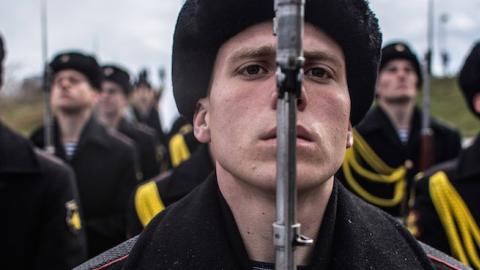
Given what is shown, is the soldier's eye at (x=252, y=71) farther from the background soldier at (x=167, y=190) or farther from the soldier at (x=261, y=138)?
the background soldier at (x=167, y=190)

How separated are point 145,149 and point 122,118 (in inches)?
30.2

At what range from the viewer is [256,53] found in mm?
1687

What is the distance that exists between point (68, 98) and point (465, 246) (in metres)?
3.40

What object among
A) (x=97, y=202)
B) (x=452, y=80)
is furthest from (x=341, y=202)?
(x=452, y=80)

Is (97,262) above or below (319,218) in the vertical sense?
below

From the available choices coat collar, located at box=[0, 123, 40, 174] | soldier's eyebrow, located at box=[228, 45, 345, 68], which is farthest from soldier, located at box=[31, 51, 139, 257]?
soldier's eyebrow, located at box=[228, 45, 345, 68]

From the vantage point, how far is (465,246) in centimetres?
313

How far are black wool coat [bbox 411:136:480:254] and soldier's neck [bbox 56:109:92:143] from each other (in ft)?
9.85

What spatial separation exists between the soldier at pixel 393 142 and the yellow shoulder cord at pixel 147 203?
175 centimetres

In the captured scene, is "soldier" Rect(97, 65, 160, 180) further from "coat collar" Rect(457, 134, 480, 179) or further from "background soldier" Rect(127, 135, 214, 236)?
"coat collar" Rect(457, 134, 480, 179)

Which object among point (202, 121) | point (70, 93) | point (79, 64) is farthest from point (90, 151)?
point (202, 121)

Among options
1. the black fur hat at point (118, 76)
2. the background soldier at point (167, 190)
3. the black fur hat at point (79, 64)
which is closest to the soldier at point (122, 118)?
the black fur hat at point (118, 76)

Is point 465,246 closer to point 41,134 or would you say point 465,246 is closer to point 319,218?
point 319,218

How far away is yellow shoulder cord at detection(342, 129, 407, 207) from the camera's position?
→ 4730 mm
